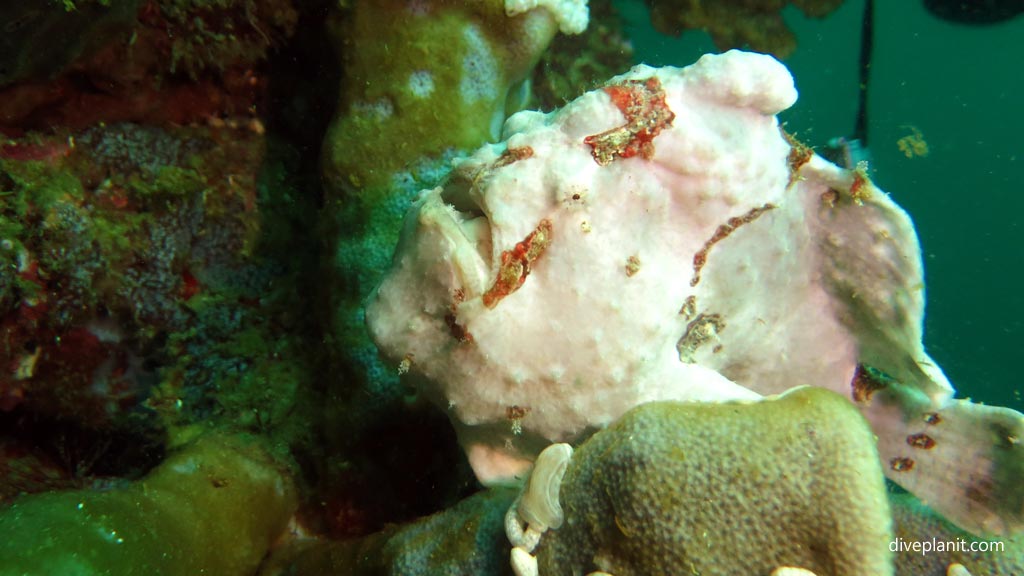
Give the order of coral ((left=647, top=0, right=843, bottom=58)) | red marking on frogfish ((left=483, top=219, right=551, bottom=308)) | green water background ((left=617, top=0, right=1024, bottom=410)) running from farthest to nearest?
1. green water background ((left=617, top=0, right=1024, bottom=410))
2. coral ((left=647, top=0, right=843, bottom=58))
3. red marking on frogfish ((left=483, top=219, right=551, bottom=308))

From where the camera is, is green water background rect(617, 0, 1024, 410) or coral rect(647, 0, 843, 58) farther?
green water background rect(617, 0, 1024, 410)

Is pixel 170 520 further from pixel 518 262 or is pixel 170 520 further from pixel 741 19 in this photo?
pixel 741 19

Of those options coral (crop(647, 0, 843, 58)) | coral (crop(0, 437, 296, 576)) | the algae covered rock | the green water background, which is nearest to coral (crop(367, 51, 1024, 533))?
the algae covered rock

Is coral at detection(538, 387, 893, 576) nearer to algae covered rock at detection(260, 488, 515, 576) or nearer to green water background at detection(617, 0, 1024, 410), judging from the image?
algae covered rock at detection(260, 488, 515, 576)

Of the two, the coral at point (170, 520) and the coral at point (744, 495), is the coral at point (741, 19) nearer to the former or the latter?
the coral at point (744, 495)

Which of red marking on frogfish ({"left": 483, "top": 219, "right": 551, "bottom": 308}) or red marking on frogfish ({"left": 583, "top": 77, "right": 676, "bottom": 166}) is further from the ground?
red marking on frogfish ({"left": 583, "top": 77, "right": 676, "bottom": 166})

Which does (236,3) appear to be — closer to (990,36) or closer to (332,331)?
(332,331)

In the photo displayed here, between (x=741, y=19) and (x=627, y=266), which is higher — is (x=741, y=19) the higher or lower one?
the lower one

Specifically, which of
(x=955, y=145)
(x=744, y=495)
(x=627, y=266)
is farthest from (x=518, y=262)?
(x=955, y=145)

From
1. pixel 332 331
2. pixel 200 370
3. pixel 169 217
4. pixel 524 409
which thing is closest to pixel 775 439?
pixel 524 409
